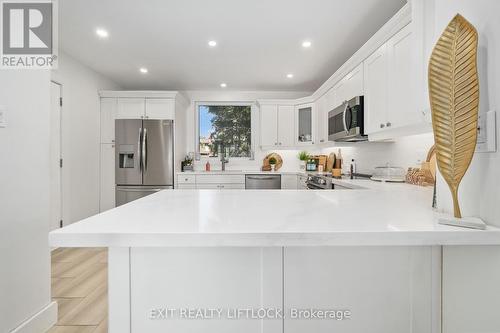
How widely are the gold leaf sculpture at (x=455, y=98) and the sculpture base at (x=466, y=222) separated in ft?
0.12

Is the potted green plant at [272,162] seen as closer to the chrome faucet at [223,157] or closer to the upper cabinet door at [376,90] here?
the chrome faucet at [223,157]

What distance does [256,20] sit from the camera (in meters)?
2.71

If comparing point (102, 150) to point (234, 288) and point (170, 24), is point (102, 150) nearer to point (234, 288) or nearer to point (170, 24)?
point (170, 24)

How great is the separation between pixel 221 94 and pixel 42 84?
12.1 ft

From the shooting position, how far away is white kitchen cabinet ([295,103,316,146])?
4812mm

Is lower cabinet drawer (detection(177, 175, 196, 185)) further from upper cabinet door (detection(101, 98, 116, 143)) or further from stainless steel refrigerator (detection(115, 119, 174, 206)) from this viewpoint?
upper cabinet door (detection(101, 98, 116, 143))

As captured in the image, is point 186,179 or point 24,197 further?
point 186,179

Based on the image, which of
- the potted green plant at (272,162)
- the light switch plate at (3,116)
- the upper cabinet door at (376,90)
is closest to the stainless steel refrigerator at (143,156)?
the potted green plant at (272,162)

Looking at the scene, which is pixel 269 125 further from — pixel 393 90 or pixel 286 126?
pixel 393 90

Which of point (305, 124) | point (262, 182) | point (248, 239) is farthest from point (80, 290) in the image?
point (305, 124)

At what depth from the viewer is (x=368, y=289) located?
862mm

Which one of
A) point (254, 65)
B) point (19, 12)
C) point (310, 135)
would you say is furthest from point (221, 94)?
point (19, 12)

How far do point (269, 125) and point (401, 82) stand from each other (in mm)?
2966

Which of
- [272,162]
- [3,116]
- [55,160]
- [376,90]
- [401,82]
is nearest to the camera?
[3,116]
